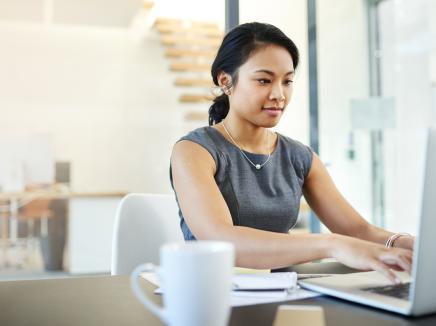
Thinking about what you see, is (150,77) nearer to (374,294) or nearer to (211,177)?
(211,177)

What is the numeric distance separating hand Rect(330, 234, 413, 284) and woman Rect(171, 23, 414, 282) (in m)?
0.29

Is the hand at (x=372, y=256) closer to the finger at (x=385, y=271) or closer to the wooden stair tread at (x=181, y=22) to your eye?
the finger at (x=385, y=271)

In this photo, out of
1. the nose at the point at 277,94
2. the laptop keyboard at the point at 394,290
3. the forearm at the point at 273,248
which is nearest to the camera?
the laptop keyboard at the point at 394,290

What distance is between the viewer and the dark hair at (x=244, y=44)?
56.6 inches

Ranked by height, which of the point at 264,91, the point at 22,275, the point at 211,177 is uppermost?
the point at 264,91

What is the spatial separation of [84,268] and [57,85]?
145 centimetres

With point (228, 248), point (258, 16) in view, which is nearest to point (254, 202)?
point (228, 248)

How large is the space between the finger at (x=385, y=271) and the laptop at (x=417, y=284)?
0.05 feet

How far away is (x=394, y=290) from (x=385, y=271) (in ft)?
0.10

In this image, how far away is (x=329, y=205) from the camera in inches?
59.0

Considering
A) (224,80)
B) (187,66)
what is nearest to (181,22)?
(187,66)

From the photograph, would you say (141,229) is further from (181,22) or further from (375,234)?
(181,22)

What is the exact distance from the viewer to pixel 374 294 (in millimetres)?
745

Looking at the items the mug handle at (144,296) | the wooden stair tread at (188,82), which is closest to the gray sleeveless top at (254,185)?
the mug handle at (144,296)
